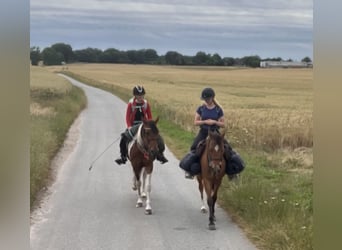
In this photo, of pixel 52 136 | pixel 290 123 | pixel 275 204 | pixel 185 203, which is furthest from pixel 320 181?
pixel 290 123

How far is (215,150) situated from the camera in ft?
22.8

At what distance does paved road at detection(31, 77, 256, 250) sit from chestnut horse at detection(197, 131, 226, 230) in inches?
13.3

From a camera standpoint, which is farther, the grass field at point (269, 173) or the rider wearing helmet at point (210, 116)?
the rider wearing helmet at point (210, 116)

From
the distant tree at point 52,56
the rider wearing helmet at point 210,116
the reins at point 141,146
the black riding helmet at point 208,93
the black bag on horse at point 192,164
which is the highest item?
the distant tree at point 52,56

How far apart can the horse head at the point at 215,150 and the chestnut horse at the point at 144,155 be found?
3.35 feet

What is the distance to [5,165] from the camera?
250 cm

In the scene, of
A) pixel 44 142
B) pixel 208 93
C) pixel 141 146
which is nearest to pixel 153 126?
pixel 141 146

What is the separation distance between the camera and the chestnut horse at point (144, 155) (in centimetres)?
779

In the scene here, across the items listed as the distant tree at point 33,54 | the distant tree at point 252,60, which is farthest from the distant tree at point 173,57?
the distant tree at point 33,54

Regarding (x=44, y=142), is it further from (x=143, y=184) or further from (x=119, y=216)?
(x=119, y=216)

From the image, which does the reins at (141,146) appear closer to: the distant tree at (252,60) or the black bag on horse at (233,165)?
the black bag on horse at (233,165)

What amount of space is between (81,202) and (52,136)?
6.87 metres

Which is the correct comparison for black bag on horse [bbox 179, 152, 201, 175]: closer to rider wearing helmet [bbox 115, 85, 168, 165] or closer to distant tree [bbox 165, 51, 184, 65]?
rider wearing helmet [bbox 115, 85, 168, 165]

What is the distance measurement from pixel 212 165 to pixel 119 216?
1.76 meters
